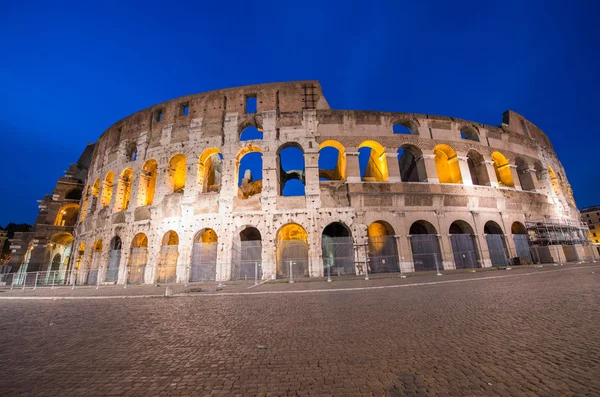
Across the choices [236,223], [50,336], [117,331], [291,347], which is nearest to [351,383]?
[291,347]

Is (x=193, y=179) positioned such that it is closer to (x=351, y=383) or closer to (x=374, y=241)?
(x=374, y=241)

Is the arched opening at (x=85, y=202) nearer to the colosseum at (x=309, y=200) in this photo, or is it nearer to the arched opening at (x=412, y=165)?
the colosseum at (x=309, y=200)

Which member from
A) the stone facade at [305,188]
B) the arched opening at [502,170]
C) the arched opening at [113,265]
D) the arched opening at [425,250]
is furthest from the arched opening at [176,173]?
the arched opening at [502,170]

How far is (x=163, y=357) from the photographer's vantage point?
2404 mm

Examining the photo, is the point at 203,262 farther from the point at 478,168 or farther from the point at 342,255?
the point at 478,168

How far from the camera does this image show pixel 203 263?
46.4 feet

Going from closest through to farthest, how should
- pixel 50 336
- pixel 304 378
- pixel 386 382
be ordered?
pixel 386 382 → pixel 304 378 → pixel 50 336

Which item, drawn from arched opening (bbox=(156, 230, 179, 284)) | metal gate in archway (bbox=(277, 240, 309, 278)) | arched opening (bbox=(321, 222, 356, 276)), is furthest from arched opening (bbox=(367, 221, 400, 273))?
arched opening (bbox=(156, 230, 179, 284))

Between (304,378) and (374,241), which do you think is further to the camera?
(374,241)

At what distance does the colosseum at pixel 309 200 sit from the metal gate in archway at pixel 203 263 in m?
0.06

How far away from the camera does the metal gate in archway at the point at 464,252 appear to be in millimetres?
14836

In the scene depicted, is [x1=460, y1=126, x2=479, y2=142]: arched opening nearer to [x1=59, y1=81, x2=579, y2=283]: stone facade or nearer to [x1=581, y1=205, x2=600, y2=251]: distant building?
[x1=59, y1=81, x2=579, y2=283]: stone facade

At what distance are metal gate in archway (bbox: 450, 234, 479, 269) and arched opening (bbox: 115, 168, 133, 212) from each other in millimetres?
21823

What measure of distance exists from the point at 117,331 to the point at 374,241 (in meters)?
13.3
